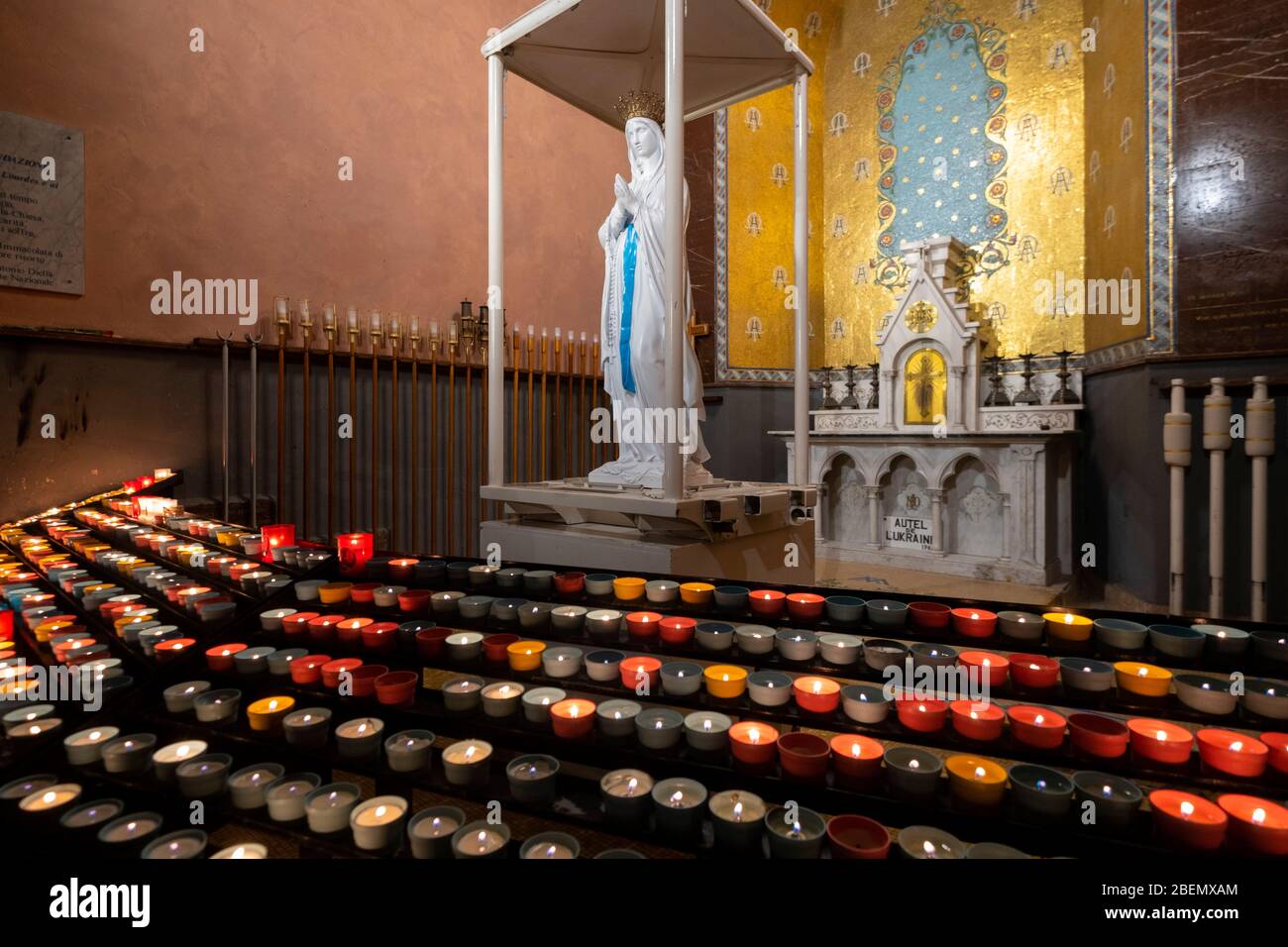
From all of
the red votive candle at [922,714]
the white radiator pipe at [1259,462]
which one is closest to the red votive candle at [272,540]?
the red votive candle at [922,714]

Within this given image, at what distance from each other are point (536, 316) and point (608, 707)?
199 inches

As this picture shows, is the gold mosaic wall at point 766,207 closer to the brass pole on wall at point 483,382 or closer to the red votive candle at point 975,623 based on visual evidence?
the brass pole on wall at point 483,382

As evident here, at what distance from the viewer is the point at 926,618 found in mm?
1360

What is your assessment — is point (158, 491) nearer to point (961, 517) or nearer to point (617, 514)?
point (617, 514)

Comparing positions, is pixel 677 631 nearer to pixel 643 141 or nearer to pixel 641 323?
pixel 641 323

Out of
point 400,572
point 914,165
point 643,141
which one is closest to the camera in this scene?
point 400,572

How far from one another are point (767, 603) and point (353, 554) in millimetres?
1271

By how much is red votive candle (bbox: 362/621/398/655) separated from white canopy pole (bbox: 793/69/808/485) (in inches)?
94.2

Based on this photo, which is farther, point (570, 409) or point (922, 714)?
point (570, 409)

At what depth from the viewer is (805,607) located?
4.75 feet

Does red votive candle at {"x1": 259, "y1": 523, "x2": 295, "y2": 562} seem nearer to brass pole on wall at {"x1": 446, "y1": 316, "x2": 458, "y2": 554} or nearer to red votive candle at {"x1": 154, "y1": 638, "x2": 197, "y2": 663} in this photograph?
red votive candle at {"x1": 154, "y1": 638, "x2": 197, "y2": 663}

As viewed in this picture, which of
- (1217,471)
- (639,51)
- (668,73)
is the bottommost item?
(1217,471)

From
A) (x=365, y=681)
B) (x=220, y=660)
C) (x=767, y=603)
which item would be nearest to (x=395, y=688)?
(x=365, y=681)
